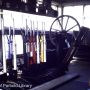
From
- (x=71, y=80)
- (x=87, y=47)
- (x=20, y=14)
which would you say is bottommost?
(x=71, y=80)

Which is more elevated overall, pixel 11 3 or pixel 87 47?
pixel 11 3

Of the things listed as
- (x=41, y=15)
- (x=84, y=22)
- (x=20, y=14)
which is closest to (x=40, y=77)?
(x=20, y=14)

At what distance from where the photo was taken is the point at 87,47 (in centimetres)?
761

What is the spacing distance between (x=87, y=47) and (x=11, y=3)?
386 cm

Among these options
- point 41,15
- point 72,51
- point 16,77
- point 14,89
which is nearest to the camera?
point 14,89

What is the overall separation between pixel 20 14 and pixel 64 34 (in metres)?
1.20

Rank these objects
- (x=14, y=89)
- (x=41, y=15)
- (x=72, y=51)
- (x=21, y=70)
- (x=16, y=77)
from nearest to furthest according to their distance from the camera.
Result: (x=14, y=89) → (x=16, y=77) → (x=21, y=70) → (x=72, y=51) → (x=41, y=15)

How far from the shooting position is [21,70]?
15.0 ft

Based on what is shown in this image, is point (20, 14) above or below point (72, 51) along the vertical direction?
above

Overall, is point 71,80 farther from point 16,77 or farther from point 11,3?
point 11,3

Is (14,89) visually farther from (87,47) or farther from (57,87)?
(87,47)

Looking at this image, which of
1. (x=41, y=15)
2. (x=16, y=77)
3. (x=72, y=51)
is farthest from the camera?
(x=41, y=15)

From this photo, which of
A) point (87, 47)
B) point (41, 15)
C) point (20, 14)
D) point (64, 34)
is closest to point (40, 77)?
point (64, 34)

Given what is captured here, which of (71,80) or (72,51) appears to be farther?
(72,51)
